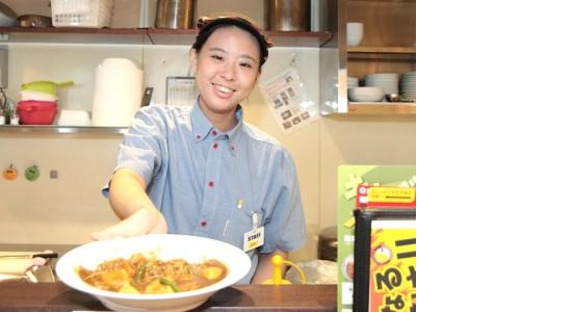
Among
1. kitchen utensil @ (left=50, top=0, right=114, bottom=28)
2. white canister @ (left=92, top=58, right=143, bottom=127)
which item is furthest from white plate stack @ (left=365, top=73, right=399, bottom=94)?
kitchen utensil @ (left=50, top=0, right=114, bottom=28)

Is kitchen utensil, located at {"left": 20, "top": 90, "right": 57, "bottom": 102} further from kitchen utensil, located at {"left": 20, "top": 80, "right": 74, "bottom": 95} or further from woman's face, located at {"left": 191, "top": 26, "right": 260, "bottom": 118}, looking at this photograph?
woman's face, located at {"left": 191, "top": 26, "right": 260, "bottom": 118}

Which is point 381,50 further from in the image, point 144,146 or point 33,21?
point 33,21

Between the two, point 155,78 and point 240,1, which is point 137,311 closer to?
point 155,78

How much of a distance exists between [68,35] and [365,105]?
150 centimetres

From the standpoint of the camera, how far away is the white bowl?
68 cm

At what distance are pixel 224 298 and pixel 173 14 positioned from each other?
1.93m

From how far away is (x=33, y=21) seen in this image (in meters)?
2.43

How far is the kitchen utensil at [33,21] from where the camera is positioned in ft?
7.95

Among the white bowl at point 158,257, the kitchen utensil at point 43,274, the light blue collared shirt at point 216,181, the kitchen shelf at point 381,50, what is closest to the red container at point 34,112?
the kitchen utensil at point 43,274

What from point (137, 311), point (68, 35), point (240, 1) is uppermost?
point (240, 1)

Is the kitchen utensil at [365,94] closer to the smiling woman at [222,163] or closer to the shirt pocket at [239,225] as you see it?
the smiling woman at [222,163]

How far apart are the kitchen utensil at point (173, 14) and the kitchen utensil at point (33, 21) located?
0.53 meters
